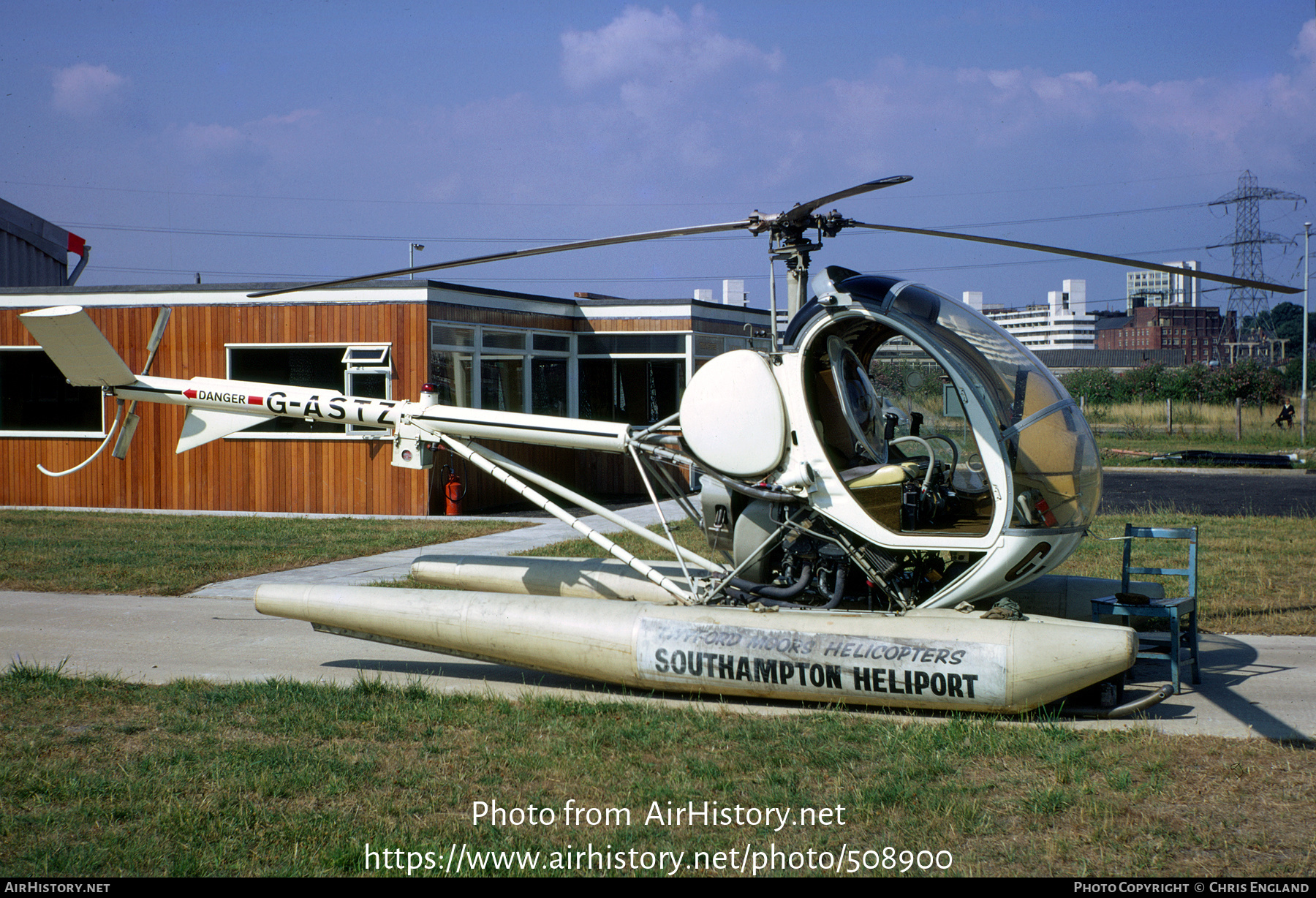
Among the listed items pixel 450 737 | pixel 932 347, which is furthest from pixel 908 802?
pixel 932 347

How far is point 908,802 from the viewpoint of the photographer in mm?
4668

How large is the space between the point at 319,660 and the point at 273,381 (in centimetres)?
1043

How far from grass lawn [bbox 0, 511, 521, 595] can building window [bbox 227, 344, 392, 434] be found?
2045 mm

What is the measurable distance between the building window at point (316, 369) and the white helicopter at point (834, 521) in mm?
8828

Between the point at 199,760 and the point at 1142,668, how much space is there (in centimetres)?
598

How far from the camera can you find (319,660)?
7.70m

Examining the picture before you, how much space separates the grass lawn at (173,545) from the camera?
10.7 m

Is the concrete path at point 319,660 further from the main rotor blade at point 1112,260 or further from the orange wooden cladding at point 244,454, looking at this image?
the orange wooden cladding at point 244,454

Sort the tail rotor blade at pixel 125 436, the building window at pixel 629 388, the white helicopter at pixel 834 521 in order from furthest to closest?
1. the building window at pixel 629 388
2. the tail rotor blade at pixel 125 436
3. the white helicopter at pixel 834 521

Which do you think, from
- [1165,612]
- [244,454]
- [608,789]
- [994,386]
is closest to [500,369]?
[244,454]

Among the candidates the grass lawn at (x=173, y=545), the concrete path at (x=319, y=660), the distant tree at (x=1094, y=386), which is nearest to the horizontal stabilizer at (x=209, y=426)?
the concrete path at (x=319, y=660)
